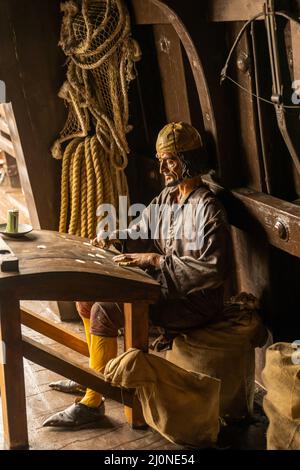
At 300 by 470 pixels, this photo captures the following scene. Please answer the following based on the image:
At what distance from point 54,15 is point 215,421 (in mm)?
2767

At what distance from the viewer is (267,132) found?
4.44m

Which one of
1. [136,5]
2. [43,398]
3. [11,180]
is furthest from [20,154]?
[11,180]

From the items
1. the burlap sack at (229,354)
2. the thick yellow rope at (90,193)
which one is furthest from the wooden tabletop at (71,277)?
the thick yellow rope at (90,193)

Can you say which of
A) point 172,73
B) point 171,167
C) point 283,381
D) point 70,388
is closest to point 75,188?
point 172,73

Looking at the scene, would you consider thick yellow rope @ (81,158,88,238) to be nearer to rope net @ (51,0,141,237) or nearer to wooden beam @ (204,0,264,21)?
rope net @ (51,0,141,237)

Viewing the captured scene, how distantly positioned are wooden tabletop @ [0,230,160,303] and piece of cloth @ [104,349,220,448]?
0.32 meters

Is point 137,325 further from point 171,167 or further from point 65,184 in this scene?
point 65,184

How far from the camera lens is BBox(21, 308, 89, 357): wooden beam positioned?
15.9 feet

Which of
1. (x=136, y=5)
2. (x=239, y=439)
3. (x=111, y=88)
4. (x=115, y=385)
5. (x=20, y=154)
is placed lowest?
(x=239, y=439)

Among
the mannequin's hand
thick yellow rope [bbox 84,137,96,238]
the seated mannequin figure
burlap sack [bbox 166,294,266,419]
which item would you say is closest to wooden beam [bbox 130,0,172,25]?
the seated mannequin figure

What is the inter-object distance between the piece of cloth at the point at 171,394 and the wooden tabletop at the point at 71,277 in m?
0.32

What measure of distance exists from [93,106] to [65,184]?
22.1 inches

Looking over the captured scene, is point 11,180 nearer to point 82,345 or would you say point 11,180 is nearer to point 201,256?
point 82,345

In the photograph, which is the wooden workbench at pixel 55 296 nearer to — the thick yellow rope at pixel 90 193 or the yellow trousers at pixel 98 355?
the yellow trousers at pixel 98 355
